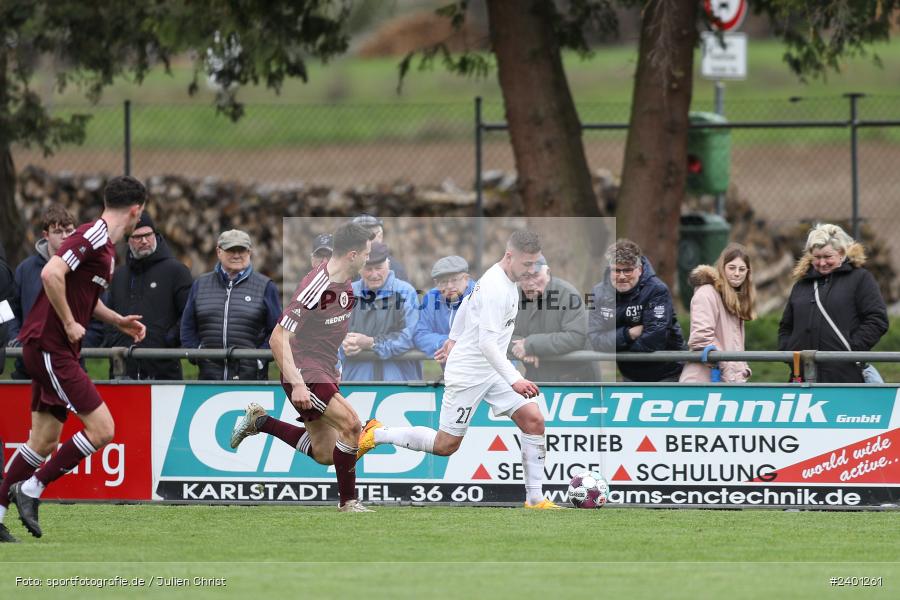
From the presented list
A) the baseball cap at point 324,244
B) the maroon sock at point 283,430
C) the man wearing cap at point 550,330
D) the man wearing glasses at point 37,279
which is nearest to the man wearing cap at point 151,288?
the man wearing glasses at point 37,279

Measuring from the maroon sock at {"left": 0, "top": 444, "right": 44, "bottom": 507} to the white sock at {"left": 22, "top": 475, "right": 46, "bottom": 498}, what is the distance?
0.35 feet

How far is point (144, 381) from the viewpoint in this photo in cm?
1214

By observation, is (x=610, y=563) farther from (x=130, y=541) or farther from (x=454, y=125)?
(x=454, y=125)

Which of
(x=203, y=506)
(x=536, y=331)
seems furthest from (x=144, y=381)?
(x=536, y=331)

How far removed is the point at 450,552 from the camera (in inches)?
375

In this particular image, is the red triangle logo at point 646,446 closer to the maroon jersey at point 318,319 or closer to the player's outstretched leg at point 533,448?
the player's outstretched leg at point 533,448

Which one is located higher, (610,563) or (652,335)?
(652,335)

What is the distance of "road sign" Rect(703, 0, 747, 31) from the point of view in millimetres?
16328

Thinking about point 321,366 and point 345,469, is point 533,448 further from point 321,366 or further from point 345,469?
point 321,366

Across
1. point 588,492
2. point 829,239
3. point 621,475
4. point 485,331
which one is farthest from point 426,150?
point 485,331

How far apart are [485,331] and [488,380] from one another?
0.41 meters

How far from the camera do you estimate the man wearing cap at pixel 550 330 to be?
1185 cm

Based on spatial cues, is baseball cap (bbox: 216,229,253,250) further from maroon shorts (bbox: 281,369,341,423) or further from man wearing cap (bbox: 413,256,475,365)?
maroon shorts (bbox: 281,369,341,423)

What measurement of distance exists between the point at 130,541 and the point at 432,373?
354 centimetres
